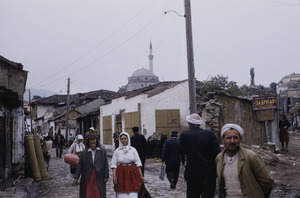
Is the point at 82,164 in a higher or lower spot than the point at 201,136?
lower

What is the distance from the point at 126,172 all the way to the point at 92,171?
0.68 metres

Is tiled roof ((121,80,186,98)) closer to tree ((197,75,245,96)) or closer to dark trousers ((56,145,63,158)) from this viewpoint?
dark trousers ((56,145,63,158))

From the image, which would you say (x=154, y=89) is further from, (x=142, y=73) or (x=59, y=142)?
(x=142, y=73)

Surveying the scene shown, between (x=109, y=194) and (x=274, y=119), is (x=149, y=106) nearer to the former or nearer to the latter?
(x=274, y=119)

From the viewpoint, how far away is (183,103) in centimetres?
2195

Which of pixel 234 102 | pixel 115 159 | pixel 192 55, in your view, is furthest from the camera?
pixel 234 102

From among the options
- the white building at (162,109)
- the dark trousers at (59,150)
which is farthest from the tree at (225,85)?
the dark trousers at (59,150)

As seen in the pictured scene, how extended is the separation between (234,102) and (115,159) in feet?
36.0

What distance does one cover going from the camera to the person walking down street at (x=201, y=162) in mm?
5434

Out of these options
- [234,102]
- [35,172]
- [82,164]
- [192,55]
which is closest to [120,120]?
[234,102]

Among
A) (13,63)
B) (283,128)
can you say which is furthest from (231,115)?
(13,63)

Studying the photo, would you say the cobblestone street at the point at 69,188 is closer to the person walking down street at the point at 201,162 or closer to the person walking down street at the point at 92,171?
the person walking down street at the point at 92,171

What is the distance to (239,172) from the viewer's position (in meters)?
3.44

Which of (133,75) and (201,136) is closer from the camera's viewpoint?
(201,136)
